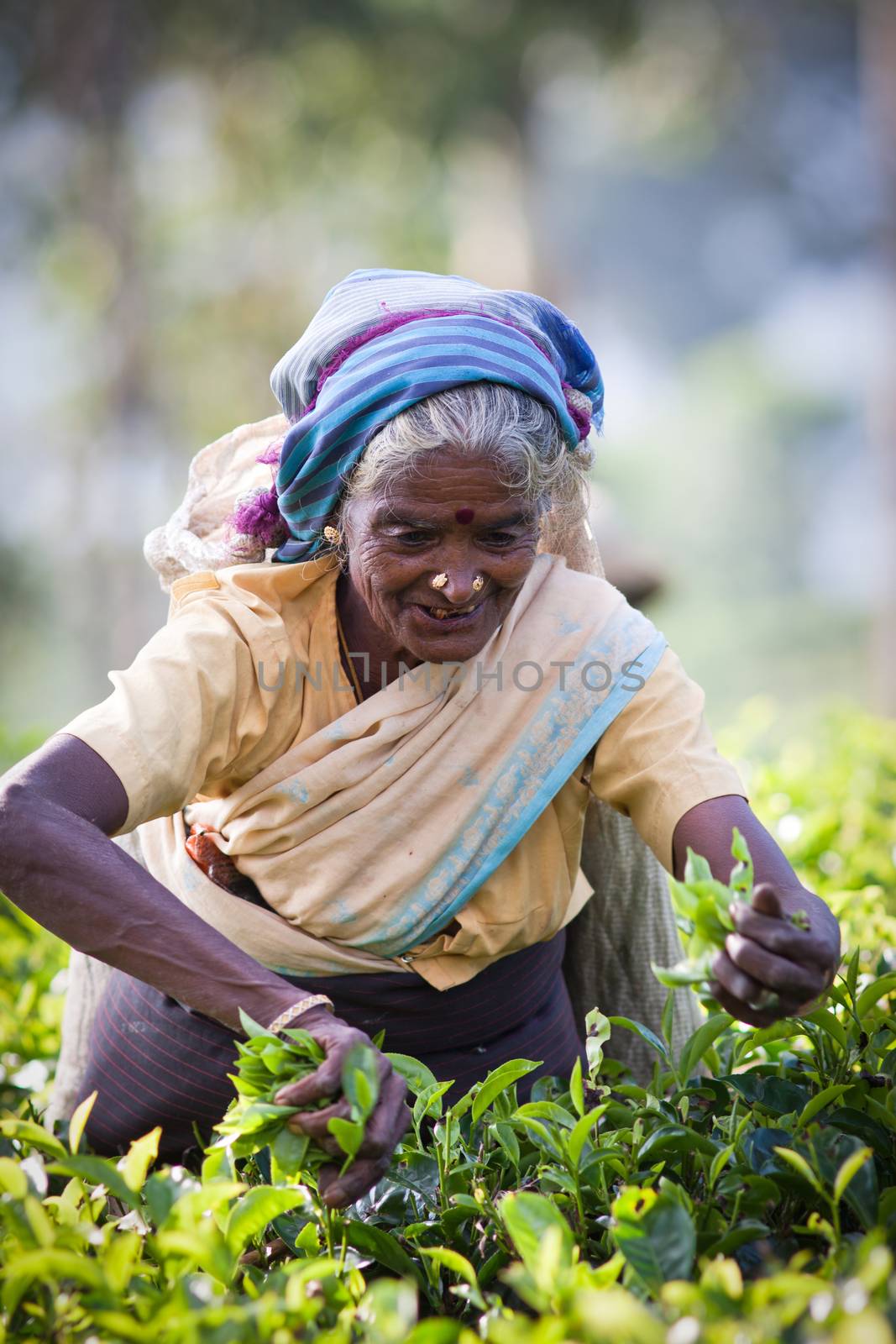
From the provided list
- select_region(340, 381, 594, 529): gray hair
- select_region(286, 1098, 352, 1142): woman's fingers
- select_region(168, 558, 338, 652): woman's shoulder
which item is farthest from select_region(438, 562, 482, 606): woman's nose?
select_region(286, 1098, 352, 1142): woman's fingers

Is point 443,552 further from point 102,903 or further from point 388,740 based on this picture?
point 102,903

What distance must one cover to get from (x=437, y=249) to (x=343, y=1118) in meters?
14.0

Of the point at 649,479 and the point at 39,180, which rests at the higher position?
the point at 39,180

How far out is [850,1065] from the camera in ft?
5.45

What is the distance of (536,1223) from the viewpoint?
1283mm

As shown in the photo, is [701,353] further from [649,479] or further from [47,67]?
[47,67]

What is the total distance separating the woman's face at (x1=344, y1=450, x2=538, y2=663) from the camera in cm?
196

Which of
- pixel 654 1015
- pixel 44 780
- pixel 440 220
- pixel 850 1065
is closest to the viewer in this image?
pixel 850 1065

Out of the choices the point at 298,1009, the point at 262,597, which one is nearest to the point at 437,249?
the point at 262,597

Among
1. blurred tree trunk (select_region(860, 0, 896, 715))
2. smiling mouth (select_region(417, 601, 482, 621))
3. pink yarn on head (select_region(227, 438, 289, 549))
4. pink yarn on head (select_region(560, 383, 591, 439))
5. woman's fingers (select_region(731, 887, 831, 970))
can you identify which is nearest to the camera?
woman's fingers (select_region(731, 887, 831, 970))

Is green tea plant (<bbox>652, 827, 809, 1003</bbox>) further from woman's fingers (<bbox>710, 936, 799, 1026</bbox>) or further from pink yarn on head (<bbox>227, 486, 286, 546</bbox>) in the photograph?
pink yarn on head (<bbox>227, 486, 286, 546</bbox>)

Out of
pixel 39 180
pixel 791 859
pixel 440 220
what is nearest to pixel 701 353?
pixel 440 220

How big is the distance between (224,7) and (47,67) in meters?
1.93

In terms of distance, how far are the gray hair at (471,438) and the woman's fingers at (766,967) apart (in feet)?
2.76
